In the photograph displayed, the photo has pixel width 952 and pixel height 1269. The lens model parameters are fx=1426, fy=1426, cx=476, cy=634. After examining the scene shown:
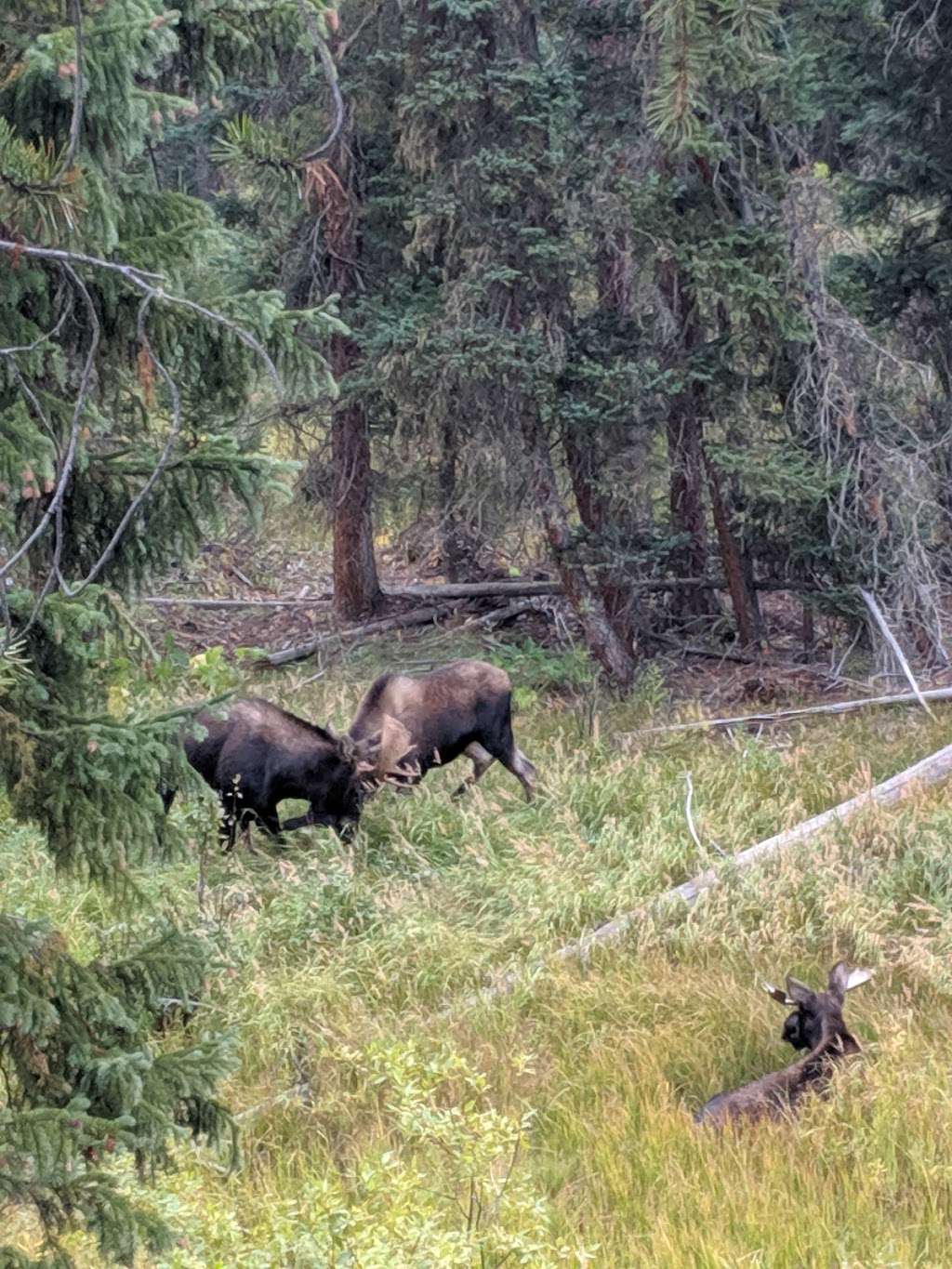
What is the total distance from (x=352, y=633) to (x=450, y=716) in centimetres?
462

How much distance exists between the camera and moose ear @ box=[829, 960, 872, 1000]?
618 cm

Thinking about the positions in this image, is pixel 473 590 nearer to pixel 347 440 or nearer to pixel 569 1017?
pixel 347 440

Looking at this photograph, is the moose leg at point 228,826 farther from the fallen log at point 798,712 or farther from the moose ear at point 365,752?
the fallen log at point 798,712

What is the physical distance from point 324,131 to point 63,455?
9849 mm

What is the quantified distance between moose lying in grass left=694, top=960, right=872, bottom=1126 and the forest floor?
5.3 inches

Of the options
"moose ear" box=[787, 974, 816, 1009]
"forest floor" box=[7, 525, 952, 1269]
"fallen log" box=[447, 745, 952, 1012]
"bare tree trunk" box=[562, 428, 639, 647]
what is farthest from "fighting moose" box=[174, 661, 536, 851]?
"moose ear" box=[787, 974, 816, 1009]

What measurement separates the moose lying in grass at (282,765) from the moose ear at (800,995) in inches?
159

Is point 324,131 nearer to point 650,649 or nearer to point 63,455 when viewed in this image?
point 650,649

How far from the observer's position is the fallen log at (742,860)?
7371 millimetres

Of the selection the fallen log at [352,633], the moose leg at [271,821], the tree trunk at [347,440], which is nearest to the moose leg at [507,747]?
the moose leg at [271,821]

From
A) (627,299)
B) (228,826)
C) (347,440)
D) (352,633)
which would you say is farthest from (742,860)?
(347,440)

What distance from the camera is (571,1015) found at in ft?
22.5

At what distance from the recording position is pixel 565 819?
930 centimetres

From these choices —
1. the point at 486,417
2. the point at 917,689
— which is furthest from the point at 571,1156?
the point at 486,417
